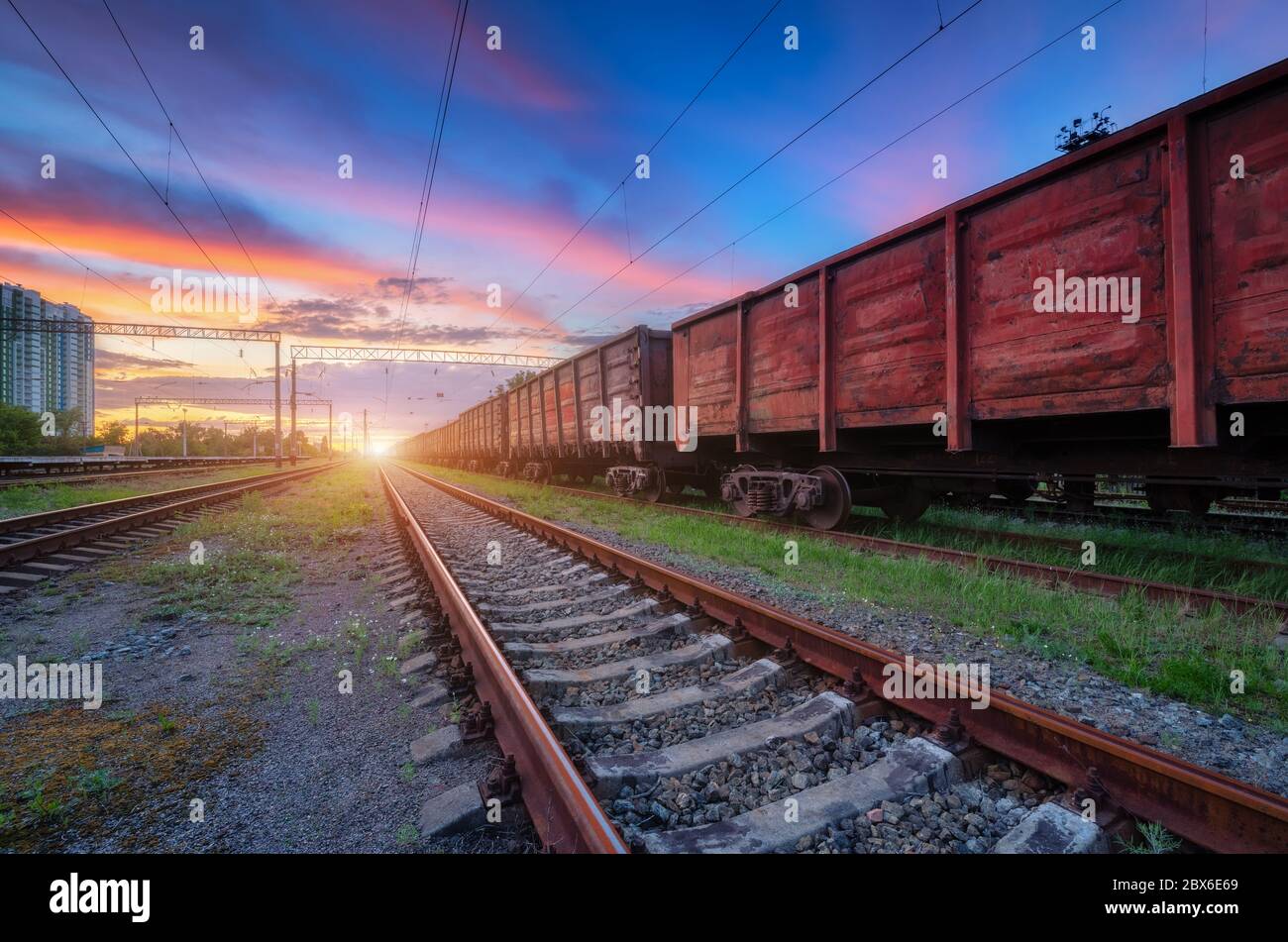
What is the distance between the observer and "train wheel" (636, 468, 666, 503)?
1152 cm

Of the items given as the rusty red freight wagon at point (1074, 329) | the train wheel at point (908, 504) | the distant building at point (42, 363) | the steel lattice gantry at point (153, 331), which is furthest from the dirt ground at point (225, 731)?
the distant building at point (42, 363)

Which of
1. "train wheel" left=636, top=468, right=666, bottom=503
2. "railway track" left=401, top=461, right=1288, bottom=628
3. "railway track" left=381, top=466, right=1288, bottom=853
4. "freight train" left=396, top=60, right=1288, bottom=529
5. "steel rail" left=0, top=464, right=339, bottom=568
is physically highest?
"freight train" left=396, top=60, right=1288, bottom=529

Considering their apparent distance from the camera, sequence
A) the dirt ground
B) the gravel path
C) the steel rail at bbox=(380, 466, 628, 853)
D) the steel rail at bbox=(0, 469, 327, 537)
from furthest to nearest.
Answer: the steel rail at bbox=(0, 469, 327, 537) → the gravel path → the dirt ground → the steel rail at bbox=(380, 466, 628, 853)

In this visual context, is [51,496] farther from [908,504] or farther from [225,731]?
[908,504]

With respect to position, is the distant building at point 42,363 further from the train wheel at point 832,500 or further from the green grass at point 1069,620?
the green grass at point 1069,620

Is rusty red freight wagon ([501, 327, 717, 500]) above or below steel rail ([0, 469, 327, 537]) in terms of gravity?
above

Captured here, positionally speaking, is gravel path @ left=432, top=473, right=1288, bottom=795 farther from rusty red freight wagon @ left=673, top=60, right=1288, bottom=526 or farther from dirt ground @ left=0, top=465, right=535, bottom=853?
dirt ground @ left=0, top=465, right=535, bottom=853

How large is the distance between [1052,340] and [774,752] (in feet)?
13.1

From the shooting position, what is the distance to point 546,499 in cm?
1327

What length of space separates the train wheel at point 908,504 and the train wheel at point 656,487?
14.7 ft

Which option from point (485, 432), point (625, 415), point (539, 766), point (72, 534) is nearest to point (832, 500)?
point (625, 415)

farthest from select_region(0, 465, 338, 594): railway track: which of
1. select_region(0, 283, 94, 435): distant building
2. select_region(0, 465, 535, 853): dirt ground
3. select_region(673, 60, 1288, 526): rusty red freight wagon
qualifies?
select_region(0, 283, 94, 435): distant building

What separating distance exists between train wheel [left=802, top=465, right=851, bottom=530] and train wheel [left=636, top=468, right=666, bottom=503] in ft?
14.0
